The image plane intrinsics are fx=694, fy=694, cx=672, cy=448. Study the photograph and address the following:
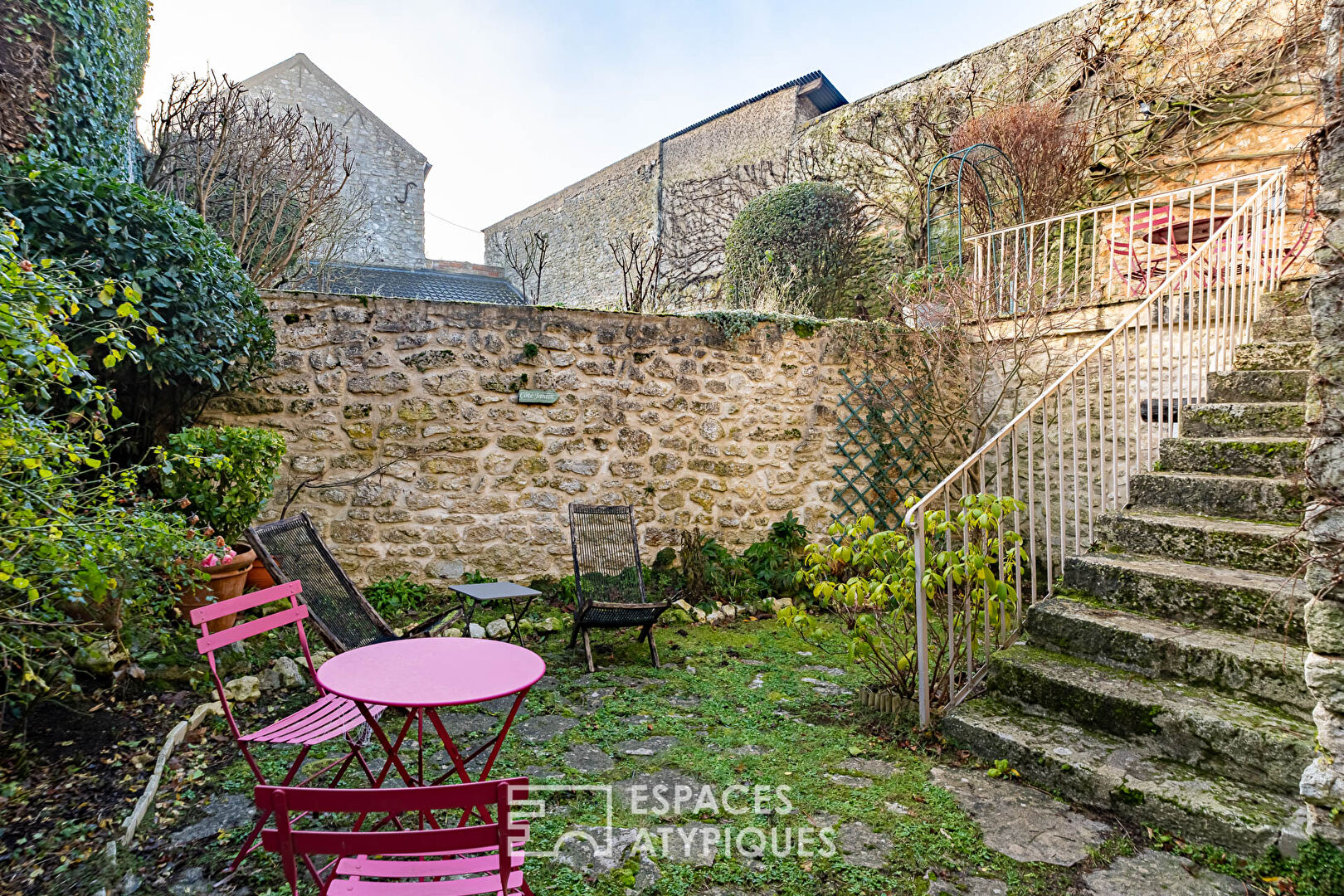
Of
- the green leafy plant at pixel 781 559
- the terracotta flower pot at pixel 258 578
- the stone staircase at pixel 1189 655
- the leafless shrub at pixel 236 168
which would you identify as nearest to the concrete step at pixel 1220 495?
the stone staircase at pixel 1189 655

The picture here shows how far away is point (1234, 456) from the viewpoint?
3.42m

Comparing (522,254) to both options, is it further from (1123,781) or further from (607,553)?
(1123,781)

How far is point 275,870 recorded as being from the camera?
6.57 ft

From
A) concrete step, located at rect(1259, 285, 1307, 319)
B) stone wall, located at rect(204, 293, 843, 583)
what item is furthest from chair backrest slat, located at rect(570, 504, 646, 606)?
concrete step, located at rect(1259, 285, 1307, 319)

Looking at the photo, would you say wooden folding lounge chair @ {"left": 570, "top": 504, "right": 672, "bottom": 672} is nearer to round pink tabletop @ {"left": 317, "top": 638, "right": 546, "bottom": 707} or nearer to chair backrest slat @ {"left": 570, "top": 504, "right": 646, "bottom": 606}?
chair backrest slat @ {"left": 570, "top": 504, "right": 646, "bottom": 606}

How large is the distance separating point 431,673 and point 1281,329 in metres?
5.06

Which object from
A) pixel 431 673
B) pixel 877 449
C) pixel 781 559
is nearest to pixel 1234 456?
pixel 877 449

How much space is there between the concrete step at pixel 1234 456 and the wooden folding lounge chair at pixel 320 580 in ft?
12.6

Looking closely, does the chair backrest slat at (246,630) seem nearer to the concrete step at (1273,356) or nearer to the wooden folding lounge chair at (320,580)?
the wooden folding lounge chair at (320,580)

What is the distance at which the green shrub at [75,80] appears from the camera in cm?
351

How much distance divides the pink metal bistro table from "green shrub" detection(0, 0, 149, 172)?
134 inches

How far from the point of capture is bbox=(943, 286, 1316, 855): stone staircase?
222 cm

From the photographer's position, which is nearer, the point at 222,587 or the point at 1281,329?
the point at 222,587

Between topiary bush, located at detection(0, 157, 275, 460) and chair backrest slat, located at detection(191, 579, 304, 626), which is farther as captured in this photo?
topiary bush, located at detection(0, 157, 275, 460)
